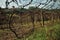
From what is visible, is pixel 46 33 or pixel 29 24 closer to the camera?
pixel 29 24

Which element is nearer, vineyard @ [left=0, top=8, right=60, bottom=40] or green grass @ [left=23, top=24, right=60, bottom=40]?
vineyard @ [left=0, top=8, right=60, bottom=40]

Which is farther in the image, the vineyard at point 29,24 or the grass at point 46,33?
the grass at point 46,33

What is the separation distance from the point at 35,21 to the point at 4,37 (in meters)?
0.64

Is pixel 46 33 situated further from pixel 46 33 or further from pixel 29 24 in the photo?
pixel 29 24

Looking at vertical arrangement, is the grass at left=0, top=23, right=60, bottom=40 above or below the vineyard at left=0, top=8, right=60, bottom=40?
below

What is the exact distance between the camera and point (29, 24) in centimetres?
262

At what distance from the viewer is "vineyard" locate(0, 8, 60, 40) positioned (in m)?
2.25

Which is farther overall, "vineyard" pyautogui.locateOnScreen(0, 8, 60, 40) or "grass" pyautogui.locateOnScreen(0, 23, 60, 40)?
"grass" pyautogui.locateOnScreen(0, 23, 60, 40)

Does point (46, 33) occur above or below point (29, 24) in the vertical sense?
below

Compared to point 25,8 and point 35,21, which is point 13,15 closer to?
point 25,8

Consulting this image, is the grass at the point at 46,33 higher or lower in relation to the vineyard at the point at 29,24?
lower

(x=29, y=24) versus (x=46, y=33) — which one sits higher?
(x=29, y=24)

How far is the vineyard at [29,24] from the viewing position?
2.25 metres

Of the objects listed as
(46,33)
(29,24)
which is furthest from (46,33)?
(29,24)
